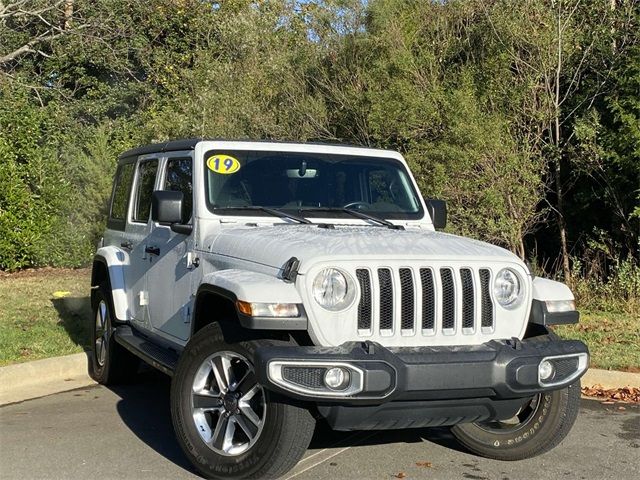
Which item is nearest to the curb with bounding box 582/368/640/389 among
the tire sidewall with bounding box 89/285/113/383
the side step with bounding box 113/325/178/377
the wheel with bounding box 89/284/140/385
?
the side step with bounding box 113/325/178/377

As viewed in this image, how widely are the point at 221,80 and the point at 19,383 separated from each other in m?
9.80

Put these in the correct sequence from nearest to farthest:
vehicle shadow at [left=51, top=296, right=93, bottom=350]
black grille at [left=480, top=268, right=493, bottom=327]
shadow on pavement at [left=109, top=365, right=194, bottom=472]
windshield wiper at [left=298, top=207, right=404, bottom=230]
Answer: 1. black grille at [left=480, top=268, right=493, bottom=327]
2. shadow on pavement at [left=109, top=365, right=194, bottom=472]
3. windshield wiper at [left=298, top=207, right=404, bottom=230]
4. vehicle shadow at [left=51, top=296, right=93, bottom=350]

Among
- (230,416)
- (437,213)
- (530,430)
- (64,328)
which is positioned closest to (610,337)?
(437,213)

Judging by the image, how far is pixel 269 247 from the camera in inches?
179

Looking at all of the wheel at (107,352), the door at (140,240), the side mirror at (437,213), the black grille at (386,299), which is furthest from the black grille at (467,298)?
the wheel at (107,352)

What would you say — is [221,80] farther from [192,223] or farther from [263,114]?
[192,223]

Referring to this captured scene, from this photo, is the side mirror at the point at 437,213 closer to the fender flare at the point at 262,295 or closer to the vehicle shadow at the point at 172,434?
the vehicle shadow at the point at 172,434

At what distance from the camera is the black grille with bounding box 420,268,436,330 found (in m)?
4.28

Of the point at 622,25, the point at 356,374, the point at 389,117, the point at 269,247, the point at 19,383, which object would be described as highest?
the point at 622,25

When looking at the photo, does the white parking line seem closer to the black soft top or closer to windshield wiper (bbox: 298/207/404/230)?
windshield wiper (bbox: 298/207/404/230)

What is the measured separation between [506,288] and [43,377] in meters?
4.42

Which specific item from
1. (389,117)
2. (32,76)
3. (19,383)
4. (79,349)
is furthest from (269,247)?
(32,76)

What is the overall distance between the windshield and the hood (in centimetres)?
38

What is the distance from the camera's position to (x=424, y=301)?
4.29 meters
